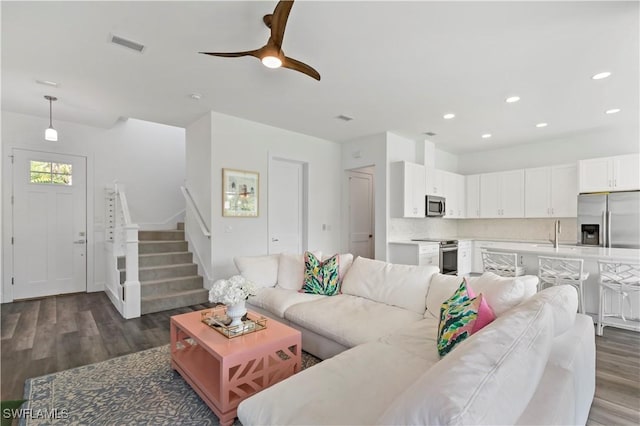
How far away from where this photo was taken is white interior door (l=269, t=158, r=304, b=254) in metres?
5.29

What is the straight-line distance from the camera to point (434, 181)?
6.01 metres

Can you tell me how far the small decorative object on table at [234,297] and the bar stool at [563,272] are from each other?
3.50 metres

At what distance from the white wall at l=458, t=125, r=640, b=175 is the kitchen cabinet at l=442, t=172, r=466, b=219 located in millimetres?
622

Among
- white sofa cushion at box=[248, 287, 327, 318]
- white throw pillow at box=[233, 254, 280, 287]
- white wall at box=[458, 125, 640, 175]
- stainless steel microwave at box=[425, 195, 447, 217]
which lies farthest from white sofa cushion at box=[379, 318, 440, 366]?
white wall at box=[458, 125, 640, 175]

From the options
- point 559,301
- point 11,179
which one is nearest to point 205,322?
point 559,301

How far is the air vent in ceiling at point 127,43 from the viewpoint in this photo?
261 cm

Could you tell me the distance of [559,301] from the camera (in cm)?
157

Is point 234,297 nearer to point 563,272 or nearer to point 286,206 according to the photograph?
point 286,206

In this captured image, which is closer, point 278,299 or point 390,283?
point 390,283

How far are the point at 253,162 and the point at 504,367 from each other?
4.50 metres

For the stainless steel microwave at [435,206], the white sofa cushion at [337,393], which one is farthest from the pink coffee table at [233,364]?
the stainless steel microwave at [435,206]

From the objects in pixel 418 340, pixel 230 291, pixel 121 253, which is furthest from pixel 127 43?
pixel 418 340

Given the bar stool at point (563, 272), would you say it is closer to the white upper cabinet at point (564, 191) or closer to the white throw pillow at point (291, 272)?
the white upper cabinet at point (564, 191)

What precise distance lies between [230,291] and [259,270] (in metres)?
1.37
